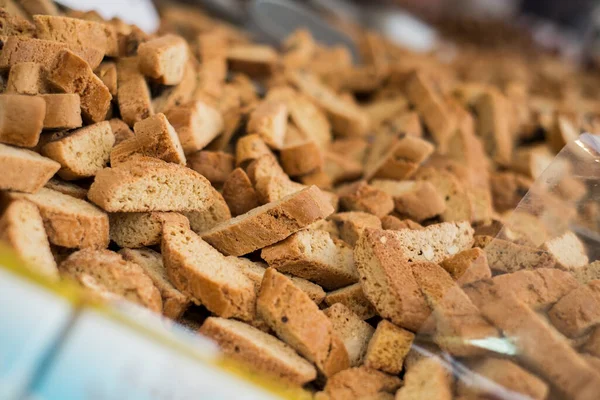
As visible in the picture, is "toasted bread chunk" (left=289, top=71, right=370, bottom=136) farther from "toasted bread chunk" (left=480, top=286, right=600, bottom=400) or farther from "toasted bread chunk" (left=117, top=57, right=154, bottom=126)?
"toasted bread chunk" (left=480, top=286, right=600, bottom=400)

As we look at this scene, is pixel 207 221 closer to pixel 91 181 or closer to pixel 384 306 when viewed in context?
pixel 91 181

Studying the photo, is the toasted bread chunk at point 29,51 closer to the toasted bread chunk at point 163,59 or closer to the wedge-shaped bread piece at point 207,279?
the toasted bread chunk at point 163,59

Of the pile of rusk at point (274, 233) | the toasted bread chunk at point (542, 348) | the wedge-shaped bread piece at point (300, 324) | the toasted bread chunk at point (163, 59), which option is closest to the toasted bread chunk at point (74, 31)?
the pile of rusk at point (274, 233)

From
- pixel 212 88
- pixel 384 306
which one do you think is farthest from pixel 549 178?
pixel 212 88

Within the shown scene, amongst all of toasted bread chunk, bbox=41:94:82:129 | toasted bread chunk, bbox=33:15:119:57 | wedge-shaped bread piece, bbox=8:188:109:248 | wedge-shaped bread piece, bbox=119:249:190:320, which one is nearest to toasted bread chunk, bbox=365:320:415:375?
wedge-shaped bread piece, bbox=119:249:190:320

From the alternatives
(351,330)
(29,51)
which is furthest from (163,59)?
(351,330)
